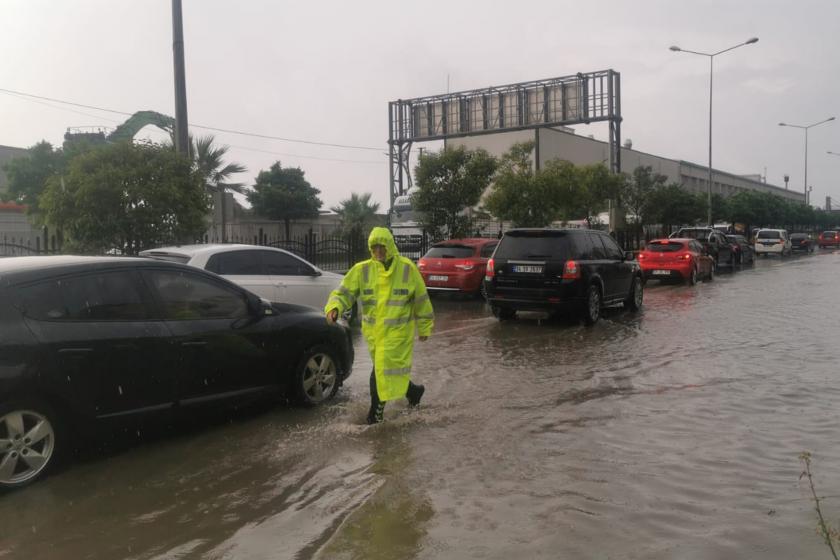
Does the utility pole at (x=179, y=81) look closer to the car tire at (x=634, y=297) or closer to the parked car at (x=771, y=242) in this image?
the car tire at (x=634, y=297)

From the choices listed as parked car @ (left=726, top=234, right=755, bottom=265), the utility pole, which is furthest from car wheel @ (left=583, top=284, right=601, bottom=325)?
parked car @ (left=726, top=234, right=755, bottom=265)

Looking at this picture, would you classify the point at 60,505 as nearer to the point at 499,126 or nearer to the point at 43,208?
the point at 43,208

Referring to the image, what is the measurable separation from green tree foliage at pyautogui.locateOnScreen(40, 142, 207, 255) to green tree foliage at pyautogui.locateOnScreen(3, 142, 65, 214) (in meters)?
24.0

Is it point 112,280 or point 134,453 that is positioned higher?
point 112,280

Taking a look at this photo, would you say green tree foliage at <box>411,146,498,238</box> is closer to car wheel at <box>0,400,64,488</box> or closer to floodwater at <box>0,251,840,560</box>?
floodwater at <box>0,251,840,560</box>

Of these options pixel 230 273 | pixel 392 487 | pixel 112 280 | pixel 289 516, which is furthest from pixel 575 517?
Answer: pixel 230 273

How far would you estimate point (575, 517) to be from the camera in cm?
438

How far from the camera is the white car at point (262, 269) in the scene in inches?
377

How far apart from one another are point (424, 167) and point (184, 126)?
10.4 m

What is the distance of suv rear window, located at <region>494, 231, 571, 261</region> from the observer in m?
12.7

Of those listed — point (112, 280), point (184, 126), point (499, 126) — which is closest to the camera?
point (112, 280)

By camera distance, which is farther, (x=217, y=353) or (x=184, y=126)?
(x=184, y=126)

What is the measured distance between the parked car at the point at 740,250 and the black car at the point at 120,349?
29.9 meters

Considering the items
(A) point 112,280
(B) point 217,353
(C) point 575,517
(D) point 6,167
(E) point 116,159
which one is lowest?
(C) point 575,517
